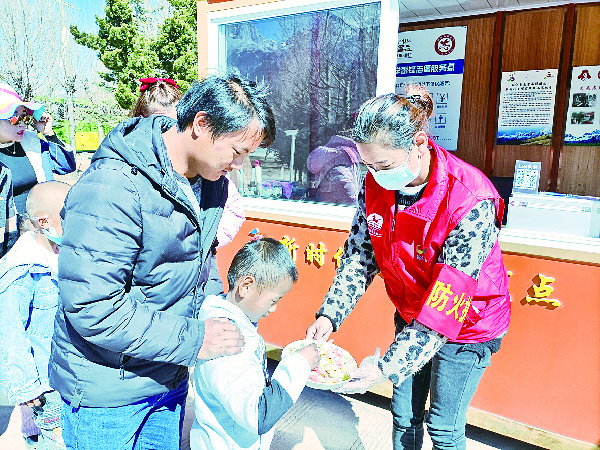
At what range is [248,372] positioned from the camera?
4.41 feet

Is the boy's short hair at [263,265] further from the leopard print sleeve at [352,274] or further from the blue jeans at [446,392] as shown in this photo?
the blue jeans at [446,392]

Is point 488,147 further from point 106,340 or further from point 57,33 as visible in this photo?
point 57,33

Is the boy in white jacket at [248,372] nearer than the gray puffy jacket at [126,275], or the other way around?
the gray puffy jacket at [126,275]

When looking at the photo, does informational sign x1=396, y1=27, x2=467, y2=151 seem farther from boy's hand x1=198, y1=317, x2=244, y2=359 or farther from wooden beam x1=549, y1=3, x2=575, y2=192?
boy's hand x1=198, y1=317, x2=244, y2=359

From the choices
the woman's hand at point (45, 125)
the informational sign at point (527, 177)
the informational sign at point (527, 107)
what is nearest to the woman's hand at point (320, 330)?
the informational sign at point (527, 177)

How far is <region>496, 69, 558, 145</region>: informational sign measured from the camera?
3.55 m

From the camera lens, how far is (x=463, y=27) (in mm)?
3764

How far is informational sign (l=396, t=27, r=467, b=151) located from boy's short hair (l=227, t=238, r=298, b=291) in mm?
2728

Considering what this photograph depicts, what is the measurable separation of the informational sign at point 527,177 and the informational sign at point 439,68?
1074 mm

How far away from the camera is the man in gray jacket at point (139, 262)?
1.07 m

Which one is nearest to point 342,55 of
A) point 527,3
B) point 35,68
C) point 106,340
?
point 527,3

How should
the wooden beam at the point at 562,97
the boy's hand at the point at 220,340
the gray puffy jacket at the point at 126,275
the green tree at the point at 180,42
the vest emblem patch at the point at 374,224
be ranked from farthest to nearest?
1. the green tree at the point at 180,42
2. the wooden beam at the point at 562,97
3. the vest emblem patch at the point at 374,224
4. the boy's hand at the point at 220,340
5. the gray puffy jacket at the point at 126,275

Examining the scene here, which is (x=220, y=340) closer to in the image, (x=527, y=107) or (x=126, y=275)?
(x=126, y=275)

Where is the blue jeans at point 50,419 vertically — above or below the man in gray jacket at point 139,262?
below
